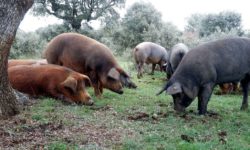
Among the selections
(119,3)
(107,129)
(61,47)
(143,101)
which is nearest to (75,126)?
(107,129)

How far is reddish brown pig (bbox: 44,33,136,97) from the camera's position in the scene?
11.6 metres

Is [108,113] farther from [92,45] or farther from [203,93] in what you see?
[92,45]

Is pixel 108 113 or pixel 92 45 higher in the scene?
pixel 92 45

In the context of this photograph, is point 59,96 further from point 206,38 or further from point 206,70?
point 206,38

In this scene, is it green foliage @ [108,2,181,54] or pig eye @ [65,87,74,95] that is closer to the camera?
pig eye @ [65,87,74,95]

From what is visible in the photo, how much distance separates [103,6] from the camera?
3666cm

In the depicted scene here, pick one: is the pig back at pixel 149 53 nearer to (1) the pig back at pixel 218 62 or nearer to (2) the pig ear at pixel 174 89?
(1) the pig back at pixel 218 62

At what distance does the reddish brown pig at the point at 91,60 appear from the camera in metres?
11.6

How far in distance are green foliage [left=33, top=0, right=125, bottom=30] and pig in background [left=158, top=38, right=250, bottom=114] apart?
86.7 ft

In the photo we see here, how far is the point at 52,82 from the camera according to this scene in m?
10.5

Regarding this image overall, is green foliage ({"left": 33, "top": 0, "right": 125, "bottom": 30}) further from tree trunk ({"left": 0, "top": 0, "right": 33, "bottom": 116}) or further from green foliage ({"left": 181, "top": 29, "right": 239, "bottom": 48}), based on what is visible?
tree trunk ({"left": 0, "top": 0, "right": 33, "bottom": 116})

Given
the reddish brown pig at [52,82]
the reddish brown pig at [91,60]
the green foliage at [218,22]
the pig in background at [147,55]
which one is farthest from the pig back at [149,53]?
the reddish brown pig at [52,82]

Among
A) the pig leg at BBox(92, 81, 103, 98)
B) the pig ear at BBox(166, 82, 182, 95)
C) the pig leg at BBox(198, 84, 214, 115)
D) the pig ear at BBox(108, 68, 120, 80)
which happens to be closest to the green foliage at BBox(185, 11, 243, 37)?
the pig leg at BBox(92, 81, 103, 98)

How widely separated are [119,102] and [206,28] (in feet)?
77.3
